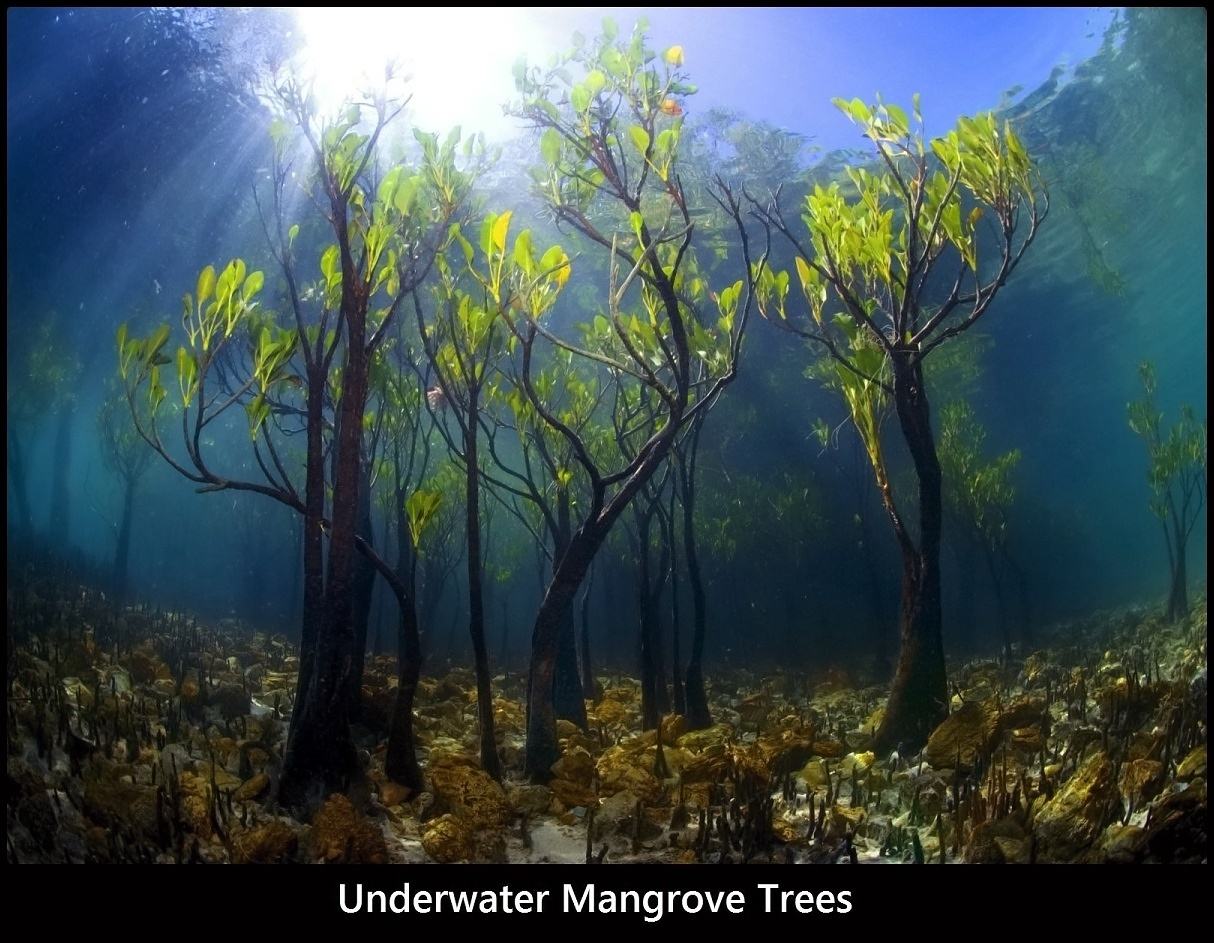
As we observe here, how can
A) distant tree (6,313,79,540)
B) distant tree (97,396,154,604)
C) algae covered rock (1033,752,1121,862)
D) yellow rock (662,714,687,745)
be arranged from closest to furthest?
1. algae covered rock (1033,752,1121,862)
2. yellow rock (662,714,687,745)
3. distant tree (97,396,154,604)
4. distant tree (6,313,79,540)

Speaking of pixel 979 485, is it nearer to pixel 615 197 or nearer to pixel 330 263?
pixel 615 197

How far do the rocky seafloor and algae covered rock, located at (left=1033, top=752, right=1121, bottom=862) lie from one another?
1 cm

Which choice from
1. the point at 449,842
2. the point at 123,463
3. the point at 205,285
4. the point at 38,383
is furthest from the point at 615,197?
the point at 38,383

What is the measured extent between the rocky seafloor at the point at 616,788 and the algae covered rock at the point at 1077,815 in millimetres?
10

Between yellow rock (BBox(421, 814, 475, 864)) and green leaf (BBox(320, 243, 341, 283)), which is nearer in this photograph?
yellow rock (BBox(421, 814, 475, 864))

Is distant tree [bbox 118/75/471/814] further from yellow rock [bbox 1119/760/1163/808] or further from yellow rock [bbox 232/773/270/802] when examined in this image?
yellow rock [bbox 1119/760/1163/808]

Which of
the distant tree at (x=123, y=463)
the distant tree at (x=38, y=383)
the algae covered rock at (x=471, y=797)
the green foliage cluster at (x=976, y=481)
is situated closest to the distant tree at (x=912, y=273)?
the algae covered rock at (x=471, y=797)

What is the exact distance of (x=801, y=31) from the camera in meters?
4.82

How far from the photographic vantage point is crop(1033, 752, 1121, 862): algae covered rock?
305cm

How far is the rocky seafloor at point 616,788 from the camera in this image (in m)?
3.21

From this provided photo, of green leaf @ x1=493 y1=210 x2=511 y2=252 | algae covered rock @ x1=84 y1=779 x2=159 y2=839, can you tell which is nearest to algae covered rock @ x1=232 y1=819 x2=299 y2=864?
algae covered rock @ x1=84 y1=779 x2=159 y2=839

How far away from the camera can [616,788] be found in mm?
4551

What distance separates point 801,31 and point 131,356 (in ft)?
18.2

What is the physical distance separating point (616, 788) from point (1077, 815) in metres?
2.72
